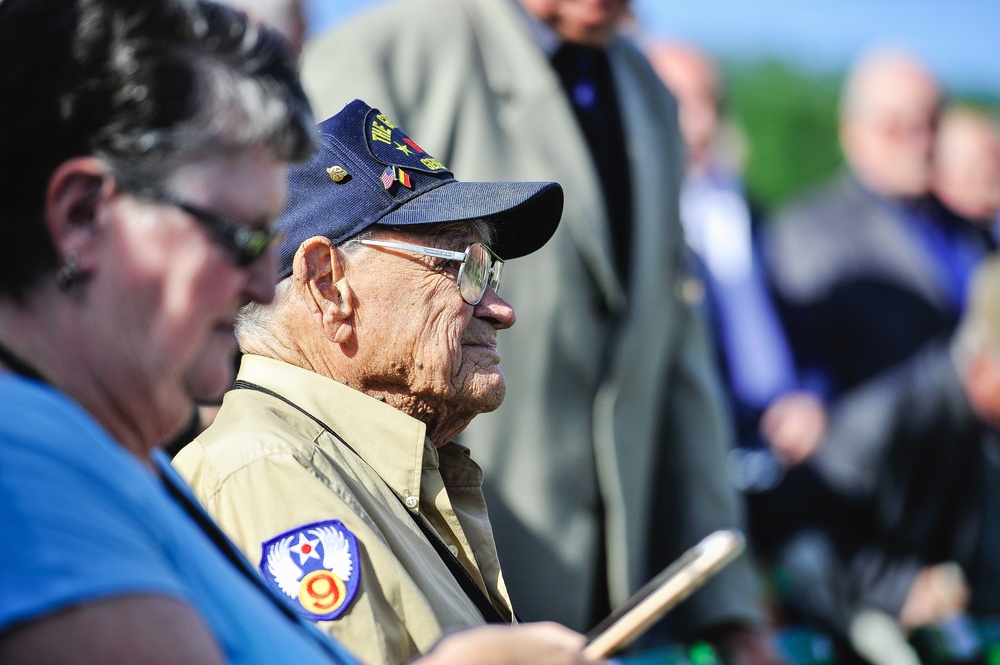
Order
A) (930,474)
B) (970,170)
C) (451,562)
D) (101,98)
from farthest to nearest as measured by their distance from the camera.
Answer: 1. (970,170)
2. (930,474)
3. (451,562)
4. (101,98)

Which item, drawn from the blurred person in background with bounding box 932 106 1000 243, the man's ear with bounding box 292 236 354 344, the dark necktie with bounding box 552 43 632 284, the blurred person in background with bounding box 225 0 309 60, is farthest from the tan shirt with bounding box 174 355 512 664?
the blurred person in background with bounding box 932 106 1000 243

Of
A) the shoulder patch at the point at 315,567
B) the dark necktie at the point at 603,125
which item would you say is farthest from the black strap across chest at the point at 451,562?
the dark necktie at the point at 603,125

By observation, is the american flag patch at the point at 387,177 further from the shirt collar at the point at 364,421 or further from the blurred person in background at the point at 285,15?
the blurred person in background at the point at 285,15

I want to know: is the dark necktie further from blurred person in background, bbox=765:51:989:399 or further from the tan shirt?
blurred person in background, bbox=765:51:989:399

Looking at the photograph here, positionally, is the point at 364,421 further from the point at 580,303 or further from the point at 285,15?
the point at 285,15

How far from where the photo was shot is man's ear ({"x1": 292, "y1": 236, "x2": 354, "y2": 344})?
101 inches

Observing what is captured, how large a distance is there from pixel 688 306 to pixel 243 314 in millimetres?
1885

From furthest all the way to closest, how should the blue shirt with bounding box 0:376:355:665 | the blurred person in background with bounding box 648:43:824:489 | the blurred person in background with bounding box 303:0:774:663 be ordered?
the blurred person in background with bounding box 648:43:824:489, the blurred person in background with bounding box 303:0:774:663, the blue shirt with bounding box 0:376:355:665

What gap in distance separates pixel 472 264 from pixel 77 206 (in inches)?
52.0

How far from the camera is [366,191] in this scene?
2564 mm

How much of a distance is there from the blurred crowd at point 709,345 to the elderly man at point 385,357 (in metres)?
0.06

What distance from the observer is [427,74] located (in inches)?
145

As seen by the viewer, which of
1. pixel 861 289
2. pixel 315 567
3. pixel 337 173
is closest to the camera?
pixel 315 567

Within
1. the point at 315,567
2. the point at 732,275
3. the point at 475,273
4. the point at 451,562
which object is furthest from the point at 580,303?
the point at 732,275
